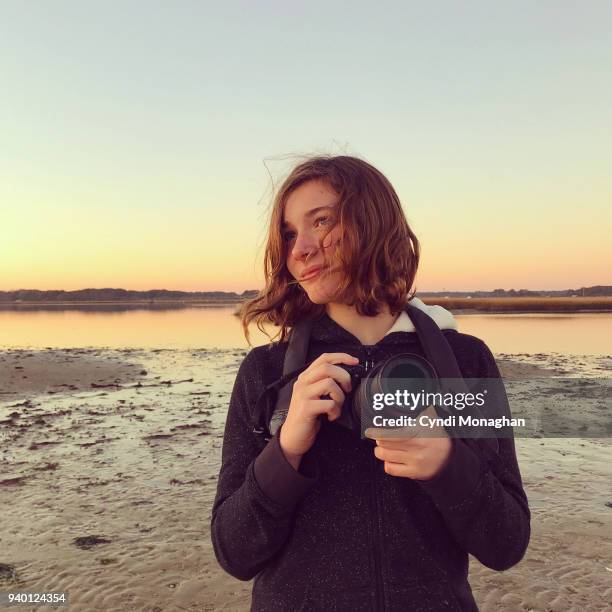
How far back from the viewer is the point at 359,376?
5.16 feet

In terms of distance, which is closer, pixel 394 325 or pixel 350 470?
pixel 350 470

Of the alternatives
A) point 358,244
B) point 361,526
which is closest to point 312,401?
point 361,526

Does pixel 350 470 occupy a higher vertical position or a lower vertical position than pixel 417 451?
lower

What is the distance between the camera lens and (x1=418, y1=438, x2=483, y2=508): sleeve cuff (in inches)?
58.4

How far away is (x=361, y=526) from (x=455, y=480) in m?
0.34

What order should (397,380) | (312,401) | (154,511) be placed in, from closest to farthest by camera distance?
(397,380) < (312,401) < (154,511)

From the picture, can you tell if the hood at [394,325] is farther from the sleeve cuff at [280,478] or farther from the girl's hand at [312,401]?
the sleeve cuff at [280,478]

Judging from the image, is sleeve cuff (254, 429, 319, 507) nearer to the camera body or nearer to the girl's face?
the camera body

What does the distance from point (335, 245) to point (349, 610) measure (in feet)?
3.72

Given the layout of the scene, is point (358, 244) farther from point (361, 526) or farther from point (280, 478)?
point (361, 526)

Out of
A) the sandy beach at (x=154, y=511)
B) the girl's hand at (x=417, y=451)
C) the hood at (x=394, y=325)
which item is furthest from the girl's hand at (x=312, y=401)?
the sandy beach at (x=154, y=511)

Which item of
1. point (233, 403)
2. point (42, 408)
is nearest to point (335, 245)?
point (233, 403)

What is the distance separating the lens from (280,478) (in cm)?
155

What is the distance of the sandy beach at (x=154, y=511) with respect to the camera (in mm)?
4461
